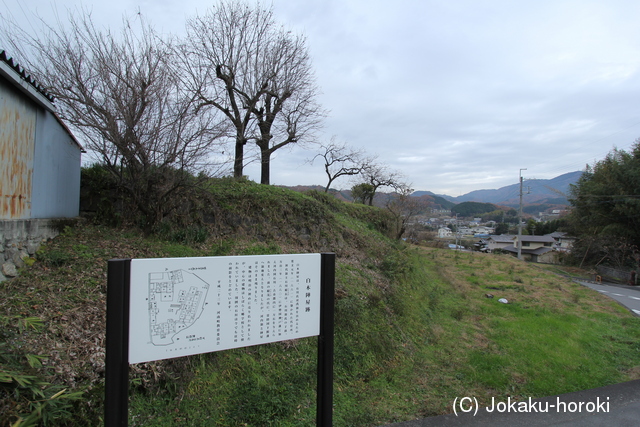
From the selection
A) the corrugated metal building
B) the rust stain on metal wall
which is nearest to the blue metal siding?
the corrugated metal building

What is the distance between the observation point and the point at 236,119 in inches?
402

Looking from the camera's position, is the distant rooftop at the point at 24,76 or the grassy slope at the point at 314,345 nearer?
the grassy slope at the point at 314,345

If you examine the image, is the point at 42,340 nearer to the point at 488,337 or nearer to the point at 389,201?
the point at 488,337

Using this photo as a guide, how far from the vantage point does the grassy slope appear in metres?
3.03

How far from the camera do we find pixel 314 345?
169 inches

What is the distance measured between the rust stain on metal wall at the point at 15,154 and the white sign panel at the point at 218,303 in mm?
3781

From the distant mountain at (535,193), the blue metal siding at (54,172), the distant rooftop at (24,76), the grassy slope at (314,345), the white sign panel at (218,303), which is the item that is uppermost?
the distant mountain at (535,193)

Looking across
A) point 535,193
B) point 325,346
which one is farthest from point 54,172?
point 535,193

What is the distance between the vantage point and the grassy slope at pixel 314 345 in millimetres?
3025

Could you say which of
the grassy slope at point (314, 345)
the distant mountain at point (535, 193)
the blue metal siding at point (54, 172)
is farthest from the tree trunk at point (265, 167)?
the distant mountain at point (535, 193)

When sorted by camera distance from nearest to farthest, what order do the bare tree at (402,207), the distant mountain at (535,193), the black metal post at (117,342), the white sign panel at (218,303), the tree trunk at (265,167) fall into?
the black metal post at (117,342) < the white sign panel at (218,303) < the tree trunk at (265,167) < the bare tree at (402,207) < the distant mountain at (535,193)

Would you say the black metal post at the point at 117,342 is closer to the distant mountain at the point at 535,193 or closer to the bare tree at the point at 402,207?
the bare tree at the point at 402,207

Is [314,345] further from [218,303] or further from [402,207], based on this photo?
[402,207]

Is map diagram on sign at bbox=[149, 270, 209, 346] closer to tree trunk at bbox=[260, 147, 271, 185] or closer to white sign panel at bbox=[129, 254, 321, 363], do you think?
white sign panel at bbox=[129, 254, 321, 363]
